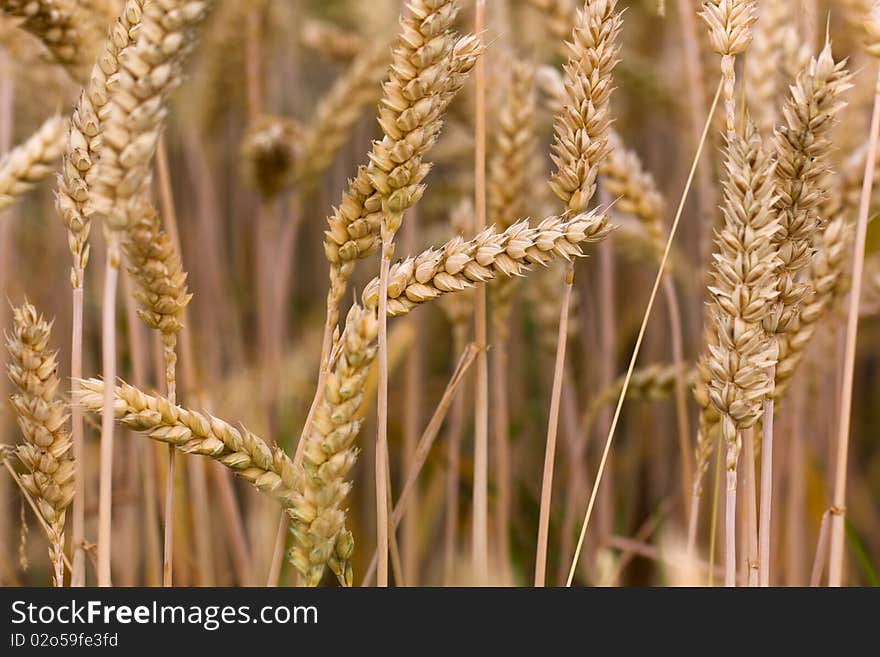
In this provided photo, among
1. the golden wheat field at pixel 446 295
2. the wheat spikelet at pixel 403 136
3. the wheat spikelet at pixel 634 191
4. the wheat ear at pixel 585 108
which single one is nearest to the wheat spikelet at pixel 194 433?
the golden wheat field at pixel 446 295

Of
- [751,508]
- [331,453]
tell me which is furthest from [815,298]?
[331,453]

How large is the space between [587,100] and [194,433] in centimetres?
37

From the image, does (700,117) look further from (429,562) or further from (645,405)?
(429,562)

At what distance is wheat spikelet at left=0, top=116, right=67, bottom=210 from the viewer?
2.24 feet

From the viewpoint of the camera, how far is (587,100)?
0.59 m

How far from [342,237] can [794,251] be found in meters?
0.32

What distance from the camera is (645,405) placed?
1.49 m

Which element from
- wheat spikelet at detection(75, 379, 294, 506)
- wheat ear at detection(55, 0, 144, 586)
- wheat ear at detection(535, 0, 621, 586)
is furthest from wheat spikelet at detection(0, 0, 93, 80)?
wheat ear at detection(535, 0, 621, 586)

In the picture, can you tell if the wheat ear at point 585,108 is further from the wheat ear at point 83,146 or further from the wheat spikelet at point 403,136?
the wheat ear at point 83,146

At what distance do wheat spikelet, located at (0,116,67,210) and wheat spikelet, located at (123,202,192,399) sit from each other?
161 millimetres

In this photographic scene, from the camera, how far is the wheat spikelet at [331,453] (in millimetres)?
541

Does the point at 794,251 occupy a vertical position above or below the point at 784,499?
above

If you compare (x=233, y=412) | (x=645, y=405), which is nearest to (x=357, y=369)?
(x=233, y=412)

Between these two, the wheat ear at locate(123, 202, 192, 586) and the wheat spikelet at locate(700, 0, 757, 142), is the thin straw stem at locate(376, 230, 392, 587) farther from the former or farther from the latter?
the wheat spikelet at locate(700, 0, 757, 142)
